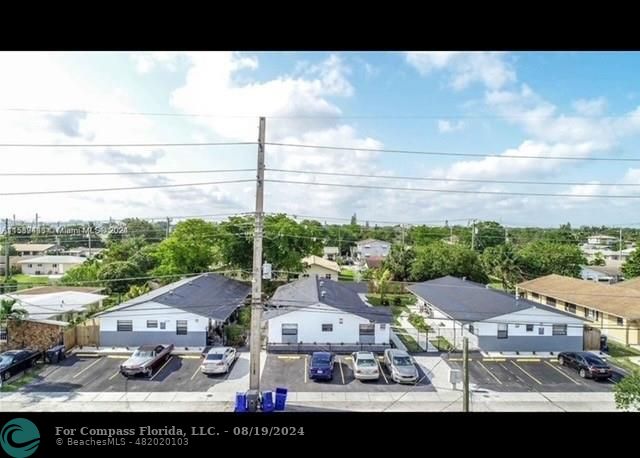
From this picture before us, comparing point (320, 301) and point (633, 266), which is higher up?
point (633, 266)

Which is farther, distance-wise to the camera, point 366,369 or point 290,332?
point 290,332

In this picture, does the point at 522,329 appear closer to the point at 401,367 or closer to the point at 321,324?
the point at 401,367

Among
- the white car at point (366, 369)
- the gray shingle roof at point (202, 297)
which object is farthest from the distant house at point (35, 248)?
the white car at point (366, 369)

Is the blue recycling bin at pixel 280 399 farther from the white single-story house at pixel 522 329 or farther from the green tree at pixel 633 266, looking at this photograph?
the green tree at pixel 633 266

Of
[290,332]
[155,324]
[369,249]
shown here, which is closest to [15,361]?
[155,324]

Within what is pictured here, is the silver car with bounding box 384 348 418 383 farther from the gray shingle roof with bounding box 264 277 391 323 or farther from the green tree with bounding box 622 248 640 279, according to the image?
the green tree with bounding box 622 248 640 279

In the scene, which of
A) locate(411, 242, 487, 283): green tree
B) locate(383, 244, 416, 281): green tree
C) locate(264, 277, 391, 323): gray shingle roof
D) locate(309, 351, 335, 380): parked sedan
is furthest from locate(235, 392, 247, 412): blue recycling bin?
locate(383, 244, 416, 281): green tree

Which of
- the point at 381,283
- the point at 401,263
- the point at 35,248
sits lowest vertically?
the point at 381,283
